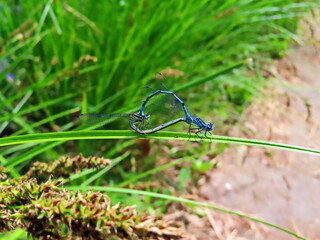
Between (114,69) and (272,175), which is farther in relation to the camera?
(272,175)

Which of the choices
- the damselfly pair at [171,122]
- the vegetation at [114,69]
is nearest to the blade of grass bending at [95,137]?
the damselfly pair at [171,122]

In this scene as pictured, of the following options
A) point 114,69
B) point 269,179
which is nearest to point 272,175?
point 269,179

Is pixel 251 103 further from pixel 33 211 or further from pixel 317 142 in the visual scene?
pixel 33 211

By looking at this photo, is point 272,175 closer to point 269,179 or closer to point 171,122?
point 269,179

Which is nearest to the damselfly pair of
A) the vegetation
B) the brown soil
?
the vegetation

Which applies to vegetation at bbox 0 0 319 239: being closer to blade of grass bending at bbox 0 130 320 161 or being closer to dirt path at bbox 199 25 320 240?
dirt path at bbox 199 25 320 240

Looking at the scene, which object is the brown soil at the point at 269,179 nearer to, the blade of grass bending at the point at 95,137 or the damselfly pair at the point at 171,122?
the damselfly pair at the point at 171,122

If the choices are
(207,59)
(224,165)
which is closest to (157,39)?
(207,59)

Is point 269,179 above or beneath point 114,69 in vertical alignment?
beneath
